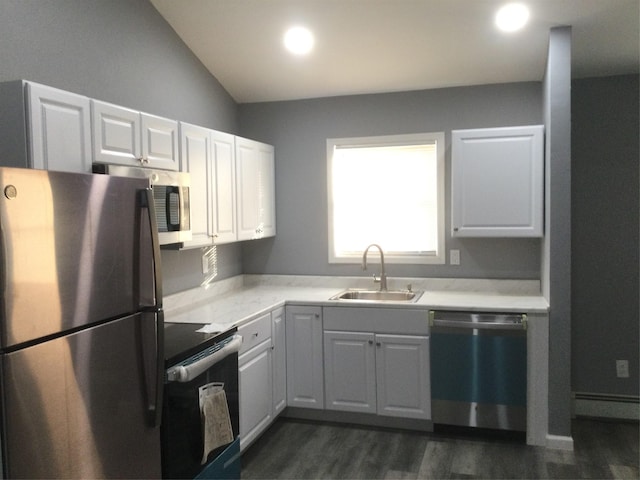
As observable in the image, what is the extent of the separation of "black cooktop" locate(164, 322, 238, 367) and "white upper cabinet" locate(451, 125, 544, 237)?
5.96 ft

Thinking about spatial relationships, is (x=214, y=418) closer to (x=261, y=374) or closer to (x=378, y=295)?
(x=261, y=374)

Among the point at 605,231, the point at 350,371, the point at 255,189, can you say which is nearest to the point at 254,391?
the point at 350,371

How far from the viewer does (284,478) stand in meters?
3.23

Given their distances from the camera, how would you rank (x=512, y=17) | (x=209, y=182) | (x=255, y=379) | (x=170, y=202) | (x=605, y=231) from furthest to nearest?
(x=605, y=231), (x=209, y=182), (x=255, y=379), (x=512, y=17), (x=170, y=202)

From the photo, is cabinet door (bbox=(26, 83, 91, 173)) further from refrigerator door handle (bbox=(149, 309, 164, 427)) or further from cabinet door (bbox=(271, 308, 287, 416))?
cabinet door (bbox=(271, 308, 287, 416))

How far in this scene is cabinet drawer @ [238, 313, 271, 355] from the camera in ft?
11.0

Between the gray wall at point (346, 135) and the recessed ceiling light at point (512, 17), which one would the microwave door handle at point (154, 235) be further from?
the gray wall at point (346, 135)

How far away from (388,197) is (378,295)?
76 centimetres

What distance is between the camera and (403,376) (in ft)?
12.5

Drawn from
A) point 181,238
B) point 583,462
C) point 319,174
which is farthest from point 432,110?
point 583,462

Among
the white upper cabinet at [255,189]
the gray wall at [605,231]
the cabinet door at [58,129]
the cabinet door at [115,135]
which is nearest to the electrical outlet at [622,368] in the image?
the gray wall at [605,231]

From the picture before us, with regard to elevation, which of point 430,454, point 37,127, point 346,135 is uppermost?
point 346,135

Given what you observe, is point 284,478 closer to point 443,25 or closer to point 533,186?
point 533,186

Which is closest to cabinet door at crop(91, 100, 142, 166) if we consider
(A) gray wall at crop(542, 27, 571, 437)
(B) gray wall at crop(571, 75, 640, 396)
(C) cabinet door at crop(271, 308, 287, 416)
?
(C) cabinet door at crop(271, 308, 287, 416)
